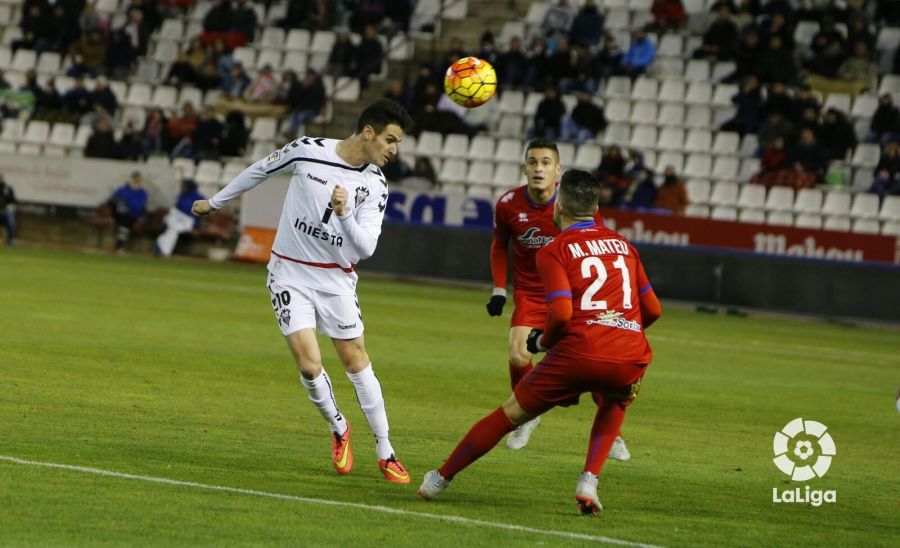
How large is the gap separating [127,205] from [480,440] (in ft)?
84.7

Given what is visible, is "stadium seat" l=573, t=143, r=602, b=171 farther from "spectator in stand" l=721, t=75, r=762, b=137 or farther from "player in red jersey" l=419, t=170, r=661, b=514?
→ "player in red jersey" l=419, t=170, r=661, b=514

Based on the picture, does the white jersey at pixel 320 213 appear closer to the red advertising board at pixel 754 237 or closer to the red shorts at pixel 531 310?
the red shorts at pixel 531 310

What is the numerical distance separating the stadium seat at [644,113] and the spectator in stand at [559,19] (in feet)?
8.74

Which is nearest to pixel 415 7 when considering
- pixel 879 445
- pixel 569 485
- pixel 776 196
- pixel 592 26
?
pixel 592 26

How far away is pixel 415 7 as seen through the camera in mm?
38312

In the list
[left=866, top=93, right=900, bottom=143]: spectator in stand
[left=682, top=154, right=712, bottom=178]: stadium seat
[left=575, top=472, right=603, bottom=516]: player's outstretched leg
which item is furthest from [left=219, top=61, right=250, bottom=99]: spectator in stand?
[left=575, top=472, right=603, bottom=516]: player's outstretched leg

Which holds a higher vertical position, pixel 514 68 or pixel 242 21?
pixel 242 21

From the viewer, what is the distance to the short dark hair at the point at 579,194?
8.45 m

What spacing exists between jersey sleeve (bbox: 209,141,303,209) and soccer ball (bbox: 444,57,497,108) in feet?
15.3

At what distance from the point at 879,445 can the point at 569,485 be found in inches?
166

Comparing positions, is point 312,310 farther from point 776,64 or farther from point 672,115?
point 672,115

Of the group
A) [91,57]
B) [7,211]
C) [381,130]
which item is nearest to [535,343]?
[381,130]

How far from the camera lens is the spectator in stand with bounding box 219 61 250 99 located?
36.6 meters

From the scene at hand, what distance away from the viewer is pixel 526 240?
11.7 metres
